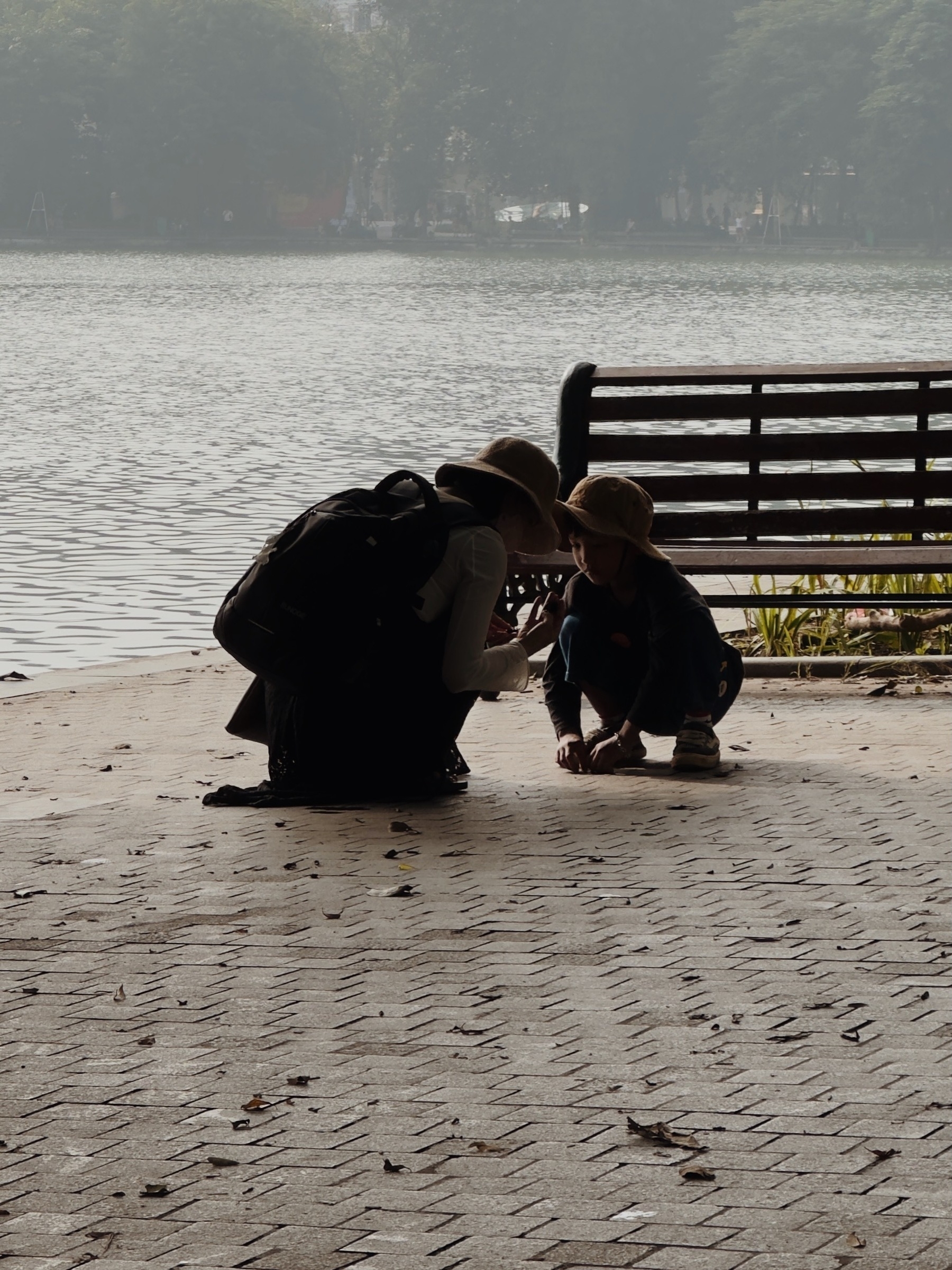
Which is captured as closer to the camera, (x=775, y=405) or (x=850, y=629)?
(x=775, y=405)

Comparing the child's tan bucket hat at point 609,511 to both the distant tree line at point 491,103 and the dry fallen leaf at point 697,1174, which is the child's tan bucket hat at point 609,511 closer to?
the dry fallen leaf at point 697,1174

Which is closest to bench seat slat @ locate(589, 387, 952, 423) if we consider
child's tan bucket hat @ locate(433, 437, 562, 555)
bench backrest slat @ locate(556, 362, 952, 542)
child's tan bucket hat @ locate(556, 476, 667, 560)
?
bench backrest slat @ locate(556, 362, 952, 542)

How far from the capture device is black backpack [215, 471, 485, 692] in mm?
4621

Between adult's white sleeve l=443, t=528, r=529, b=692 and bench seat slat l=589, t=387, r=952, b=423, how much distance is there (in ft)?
9.30

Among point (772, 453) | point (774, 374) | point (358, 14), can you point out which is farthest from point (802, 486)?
point (358, 14)

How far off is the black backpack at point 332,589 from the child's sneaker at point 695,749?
99cm

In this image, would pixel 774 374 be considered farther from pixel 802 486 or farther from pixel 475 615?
pixel 475 615

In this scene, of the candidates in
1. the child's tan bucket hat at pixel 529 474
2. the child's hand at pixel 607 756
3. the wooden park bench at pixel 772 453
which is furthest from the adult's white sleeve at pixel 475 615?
the wooden park bench at pixel 772 453

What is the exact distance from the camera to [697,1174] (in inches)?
107

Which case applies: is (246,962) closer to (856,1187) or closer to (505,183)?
(856,1187)

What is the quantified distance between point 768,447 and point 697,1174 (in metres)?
5.23

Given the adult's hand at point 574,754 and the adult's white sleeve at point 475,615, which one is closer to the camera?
the adult's white sleeve at point 475,615

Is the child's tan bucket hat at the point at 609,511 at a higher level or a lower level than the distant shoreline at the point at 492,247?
lower

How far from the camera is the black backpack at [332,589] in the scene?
4621 millimetres
